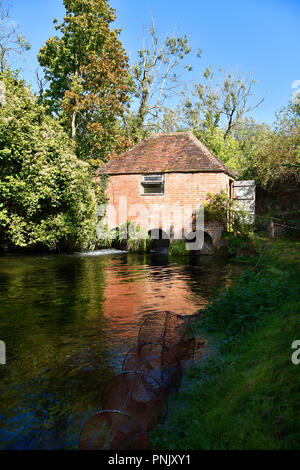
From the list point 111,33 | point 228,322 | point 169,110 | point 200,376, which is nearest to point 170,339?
point 200,376

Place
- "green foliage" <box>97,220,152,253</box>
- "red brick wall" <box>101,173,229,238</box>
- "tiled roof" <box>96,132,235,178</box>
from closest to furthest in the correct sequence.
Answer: "red brick wall" <box>101,173,229,238</box> < "tiled roof" <box>96,132,235,178</box> < "green foliage" <box>97,220,152,253</box>

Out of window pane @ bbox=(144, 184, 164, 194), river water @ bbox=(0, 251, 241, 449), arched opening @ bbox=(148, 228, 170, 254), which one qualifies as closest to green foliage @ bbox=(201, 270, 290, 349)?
river water @ bbox=(0, 251, 241, 449)

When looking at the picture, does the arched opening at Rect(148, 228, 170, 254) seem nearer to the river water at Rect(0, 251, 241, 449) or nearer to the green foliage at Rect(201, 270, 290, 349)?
the river water at Rect(0, 251, 241, 449)

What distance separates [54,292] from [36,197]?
30.3ft

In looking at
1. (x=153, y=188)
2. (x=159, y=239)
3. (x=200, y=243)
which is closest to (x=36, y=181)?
(x=159, y=239)

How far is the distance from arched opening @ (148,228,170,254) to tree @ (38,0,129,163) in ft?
34.1

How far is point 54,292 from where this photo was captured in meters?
11.6

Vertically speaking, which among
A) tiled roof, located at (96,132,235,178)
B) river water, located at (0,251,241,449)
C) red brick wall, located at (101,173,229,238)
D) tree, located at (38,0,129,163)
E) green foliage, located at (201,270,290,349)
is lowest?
river water, located at (0,251,241,449)

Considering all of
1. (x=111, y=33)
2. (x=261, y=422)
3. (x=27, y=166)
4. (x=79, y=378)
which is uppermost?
(x=111, y=33)

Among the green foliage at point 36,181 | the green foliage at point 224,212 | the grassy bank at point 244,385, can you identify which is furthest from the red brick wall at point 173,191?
the grassy bank at point 244,385

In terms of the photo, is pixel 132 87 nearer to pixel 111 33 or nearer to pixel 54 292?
pixel 111 33

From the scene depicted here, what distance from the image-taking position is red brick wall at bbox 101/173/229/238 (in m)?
22.0

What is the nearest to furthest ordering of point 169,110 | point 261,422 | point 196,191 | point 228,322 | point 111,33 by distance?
point 261,422
point 228,322
point 196,191
point 111,33
point 169,110

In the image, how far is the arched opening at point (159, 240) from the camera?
23.5 m
